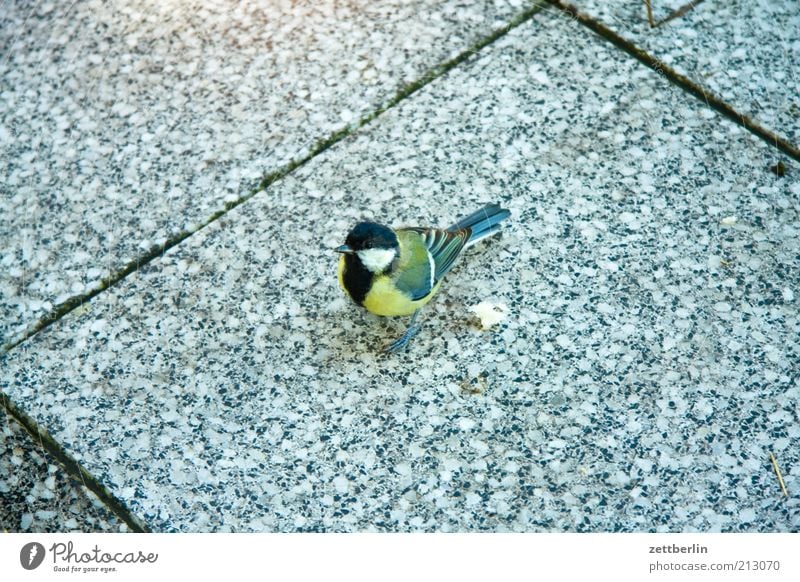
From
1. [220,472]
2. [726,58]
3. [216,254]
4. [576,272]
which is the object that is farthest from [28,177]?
[726,58]

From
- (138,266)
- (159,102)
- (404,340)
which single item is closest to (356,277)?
(404,340)

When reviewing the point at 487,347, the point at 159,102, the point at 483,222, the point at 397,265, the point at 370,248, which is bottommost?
the point at 487,347

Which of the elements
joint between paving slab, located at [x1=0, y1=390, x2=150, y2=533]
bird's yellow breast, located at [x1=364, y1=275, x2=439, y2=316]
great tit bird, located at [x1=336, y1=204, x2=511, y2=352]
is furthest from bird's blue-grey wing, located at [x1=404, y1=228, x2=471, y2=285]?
joint between paving slab, located at [x1=0, y1=390, x2=150, y2=533]

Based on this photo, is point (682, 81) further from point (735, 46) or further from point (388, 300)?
point (388, 300)

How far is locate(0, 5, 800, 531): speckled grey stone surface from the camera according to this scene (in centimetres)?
316

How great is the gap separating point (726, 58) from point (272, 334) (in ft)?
8.51

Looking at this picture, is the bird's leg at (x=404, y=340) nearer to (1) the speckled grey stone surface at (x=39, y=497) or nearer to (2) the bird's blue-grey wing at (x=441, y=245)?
(2) the bird's blue-grey wing at (x=441, y=245)

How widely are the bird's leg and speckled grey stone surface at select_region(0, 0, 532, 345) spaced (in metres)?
1.05

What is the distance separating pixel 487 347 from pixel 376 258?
575 mm

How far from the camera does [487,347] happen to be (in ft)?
11.7

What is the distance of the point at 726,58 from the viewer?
4.40 metres

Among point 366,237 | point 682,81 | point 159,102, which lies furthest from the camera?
point 159,102

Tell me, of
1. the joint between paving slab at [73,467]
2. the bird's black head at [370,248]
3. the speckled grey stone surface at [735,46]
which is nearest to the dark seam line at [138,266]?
the joint between paving slab at [73,467]
